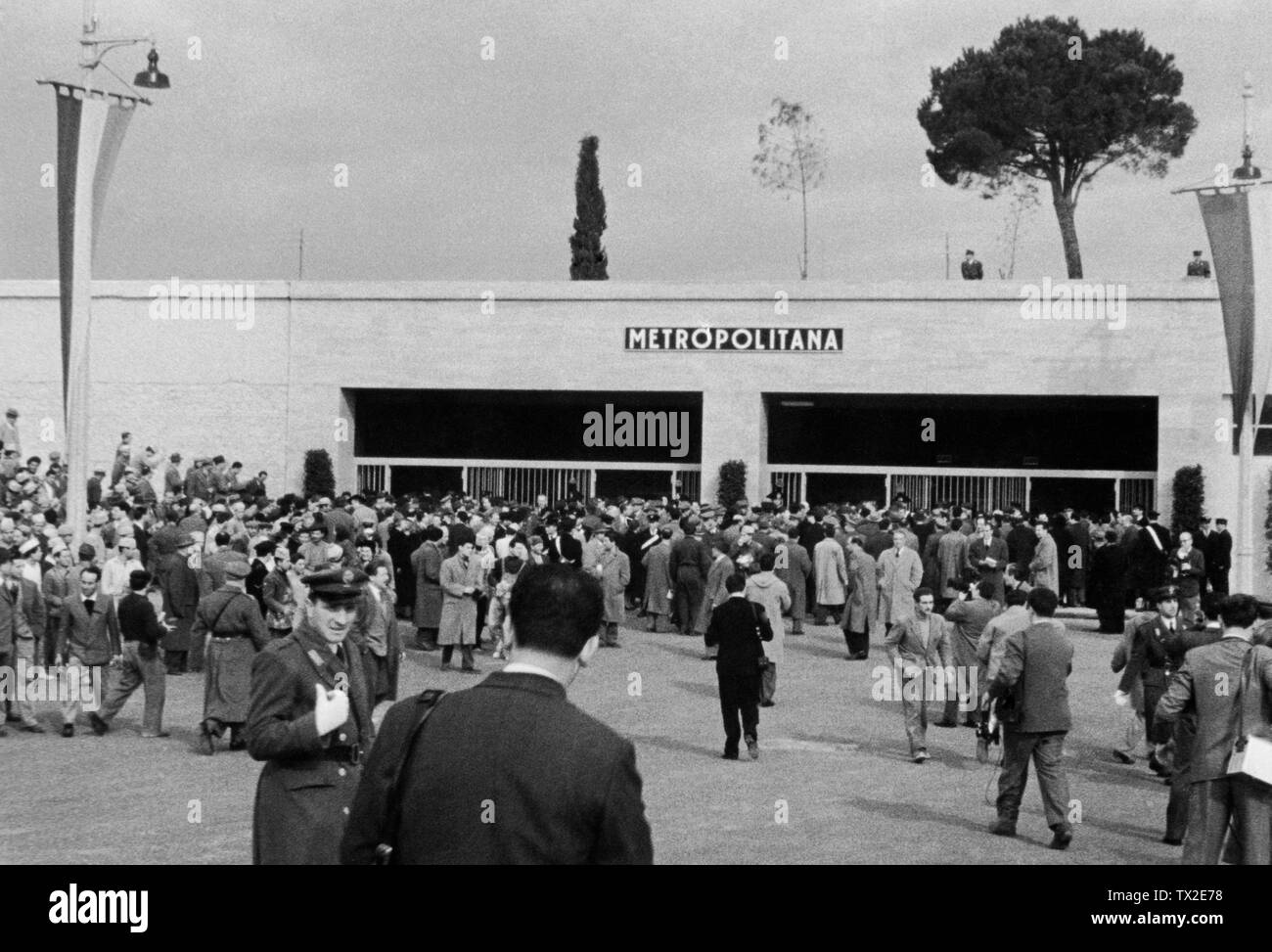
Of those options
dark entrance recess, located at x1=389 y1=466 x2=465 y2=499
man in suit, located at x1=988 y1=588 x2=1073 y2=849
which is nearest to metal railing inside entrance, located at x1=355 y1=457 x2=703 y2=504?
dark entrance recess, located at x1=389 y1=466 x2=465 y2=499

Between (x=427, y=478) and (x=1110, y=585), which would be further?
(x=427, y=478)

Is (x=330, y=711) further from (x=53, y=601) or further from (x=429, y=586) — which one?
(x=429, y=586)

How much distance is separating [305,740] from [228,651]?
313 inches

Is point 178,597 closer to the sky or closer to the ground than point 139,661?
closer to the sky

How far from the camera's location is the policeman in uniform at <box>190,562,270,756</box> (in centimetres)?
1332

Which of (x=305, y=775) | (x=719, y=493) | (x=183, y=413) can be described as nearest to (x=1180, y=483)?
(x=719, y=493)

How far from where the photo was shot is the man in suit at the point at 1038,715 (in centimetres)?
1037

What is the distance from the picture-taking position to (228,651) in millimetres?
13352

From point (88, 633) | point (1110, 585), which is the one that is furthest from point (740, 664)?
point (1110, 585)

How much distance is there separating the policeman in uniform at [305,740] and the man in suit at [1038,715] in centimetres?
570

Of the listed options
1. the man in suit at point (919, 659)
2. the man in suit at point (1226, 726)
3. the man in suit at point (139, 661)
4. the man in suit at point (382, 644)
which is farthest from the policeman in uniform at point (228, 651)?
the man in suit at point (1226, 726)

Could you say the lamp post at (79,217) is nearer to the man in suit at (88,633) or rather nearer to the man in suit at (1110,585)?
the man in suit at (88,633)

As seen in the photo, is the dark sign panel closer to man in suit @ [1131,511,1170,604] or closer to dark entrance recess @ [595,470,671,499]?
dark entrance recess @ [595,470,671,499]
